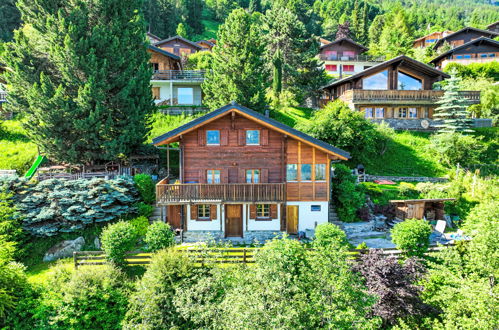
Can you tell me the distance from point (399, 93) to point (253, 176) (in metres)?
19.5

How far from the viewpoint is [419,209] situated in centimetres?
2088

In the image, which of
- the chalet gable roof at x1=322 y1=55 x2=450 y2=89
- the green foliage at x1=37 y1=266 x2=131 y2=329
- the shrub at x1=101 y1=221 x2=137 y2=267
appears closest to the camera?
the green foliage at x1=37 y1=266 x2=131 y2=329

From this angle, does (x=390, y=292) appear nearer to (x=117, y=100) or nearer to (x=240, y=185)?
(x=240, y=185)

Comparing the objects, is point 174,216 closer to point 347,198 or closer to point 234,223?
point 234,223

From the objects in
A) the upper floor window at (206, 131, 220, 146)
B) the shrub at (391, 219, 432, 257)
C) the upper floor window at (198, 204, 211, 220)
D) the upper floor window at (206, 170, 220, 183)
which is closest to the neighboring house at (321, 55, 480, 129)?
the upper floor window at (206, 131, 220, 146)

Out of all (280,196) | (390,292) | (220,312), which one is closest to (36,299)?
(220,312)

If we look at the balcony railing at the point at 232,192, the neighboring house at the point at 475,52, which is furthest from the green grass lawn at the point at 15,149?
the neighboring house at the point at 475,52

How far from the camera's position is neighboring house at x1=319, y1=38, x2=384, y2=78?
5216 cm

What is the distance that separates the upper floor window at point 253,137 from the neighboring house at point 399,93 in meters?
15.8

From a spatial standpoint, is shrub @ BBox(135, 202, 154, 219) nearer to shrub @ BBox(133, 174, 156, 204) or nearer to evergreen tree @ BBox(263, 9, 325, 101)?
shrub @ BBox(133, 174, 156, 204)

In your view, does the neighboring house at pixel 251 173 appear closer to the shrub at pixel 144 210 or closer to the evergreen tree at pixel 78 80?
the shrub at pixel 144 210

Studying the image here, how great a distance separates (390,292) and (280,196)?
789 centimetres

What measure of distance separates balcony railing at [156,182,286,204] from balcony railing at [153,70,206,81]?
21.8m

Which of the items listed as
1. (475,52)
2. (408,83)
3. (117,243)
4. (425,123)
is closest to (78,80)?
(117,243)
